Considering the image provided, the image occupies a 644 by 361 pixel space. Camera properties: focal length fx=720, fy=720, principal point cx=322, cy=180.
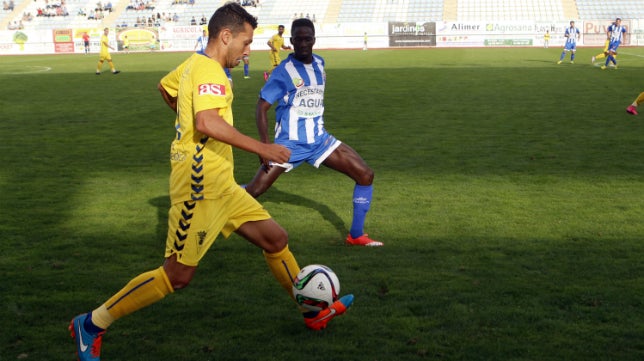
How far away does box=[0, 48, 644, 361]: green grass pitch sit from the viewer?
4.33 meters

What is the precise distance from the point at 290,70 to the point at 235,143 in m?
2.89

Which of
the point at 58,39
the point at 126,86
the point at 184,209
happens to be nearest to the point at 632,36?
the point at 126,86

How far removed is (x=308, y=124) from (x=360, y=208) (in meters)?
0.88

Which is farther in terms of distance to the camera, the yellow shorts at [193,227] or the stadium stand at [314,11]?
the stadium stand at [314,11]

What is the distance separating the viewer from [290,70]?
6.33 m

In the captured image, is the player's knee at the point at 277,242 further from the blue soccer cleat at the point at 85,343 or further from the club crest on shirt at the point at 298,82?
the club crest on shirt at the point at 298,82

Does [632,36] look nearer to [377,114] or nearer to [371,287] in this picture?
[377,114]

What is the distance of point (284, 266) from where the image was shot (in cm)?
447

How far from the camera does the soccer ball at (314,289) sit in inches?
175

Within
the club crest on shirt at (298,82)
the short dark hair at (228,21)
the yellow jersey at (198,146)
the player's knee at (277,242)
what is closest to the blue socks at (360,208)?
the club crest on shirt at (298,82)

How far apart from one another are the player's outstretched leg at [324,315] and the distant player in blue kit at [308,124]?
188 centimetres

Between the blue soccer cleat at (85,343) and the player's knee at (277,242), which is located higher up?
the player's knee at (277,242)

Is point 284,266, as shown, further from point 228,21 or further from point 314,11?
point 314,11

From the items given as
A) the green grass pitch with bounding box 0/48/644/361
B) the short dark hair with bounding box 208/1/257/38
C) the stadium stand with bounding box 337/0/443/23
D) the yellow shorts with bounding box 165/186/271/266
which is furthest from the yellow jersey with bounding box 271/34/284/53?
the stadium stand with bounding box 337/0/443/23
